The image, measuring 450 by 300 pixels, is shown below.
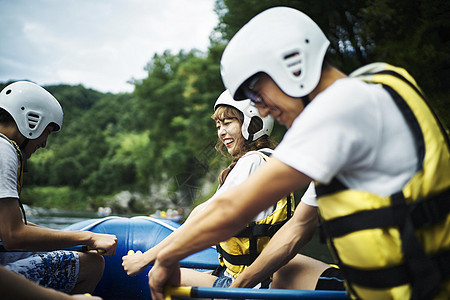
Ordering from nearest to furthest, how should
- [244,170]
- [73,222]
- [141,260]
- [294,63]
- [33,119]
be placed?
[294,63] < [141,260] < [244,170] < [33,119] < [73,222]

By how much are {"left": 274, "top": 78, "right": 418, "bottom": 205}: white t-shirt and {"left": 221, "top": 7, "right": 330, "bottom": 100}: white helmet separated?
242 millimetres

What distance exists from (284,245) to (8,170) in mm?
1589

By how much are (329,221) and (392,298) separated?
0.29 metres

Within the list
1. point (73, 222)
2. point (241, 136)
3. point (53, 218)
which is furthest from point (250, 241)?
point (53, 218)

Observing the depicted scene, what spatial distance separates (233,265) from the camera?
7.70ft

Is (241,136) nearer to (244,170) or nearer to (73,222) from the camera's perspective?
(244,170)

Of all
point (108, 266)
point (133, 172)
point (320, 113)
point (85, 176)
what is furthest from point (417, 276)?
point (85, 176)

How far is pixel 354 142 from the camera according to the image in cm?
107

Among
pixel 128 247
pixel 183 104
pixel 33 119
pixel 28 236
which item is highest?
pixel 33 119

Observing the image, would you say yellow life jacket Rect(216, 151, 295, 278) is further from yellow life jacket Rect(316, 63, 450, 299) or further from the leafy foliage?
the leafy foliage

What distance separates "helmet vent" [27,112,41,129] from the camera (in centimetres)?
263

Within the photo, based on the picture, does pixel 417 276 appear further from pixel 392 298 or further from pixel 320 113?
pixel 320 113

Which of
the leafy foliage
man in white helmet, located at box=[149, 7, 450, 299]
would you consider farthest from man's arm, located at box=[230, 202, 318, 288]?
the leafy foliage

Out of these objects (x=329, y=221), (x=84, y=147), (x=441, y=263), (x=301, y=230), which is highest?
(x=329, y=221)
